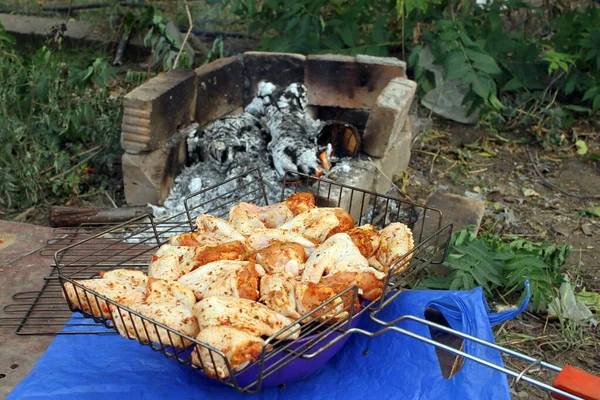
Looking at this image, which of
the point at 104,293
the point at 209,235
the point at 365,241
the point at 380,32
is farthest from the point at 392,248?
the point at 380,32

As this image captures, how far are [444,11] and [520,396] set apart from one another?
394 centimetres

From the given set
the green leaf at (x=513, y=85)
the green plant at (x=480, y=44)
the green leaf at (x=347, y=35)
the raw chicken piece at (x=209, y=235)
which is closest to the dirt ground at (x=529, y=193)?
the green plant at (x=480, y=44)

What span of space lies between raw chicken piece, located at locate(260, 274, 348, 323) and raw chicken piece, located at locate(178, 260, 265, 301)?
2.4 inches

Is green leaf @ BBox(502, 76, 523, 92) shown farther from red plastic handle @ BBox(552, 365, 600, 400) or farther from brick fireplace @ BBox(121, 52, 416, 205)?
red plastic handle @ BBox(552, 365, 600, 400)

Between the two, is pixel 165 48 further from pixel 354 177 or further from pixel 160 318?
pixel 160 318

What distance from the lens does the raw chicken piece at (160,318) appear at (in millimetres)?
2104

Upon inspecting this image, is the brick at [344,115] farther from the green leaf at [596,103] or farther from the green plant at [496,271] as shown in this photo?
the green leaf at [596,103]

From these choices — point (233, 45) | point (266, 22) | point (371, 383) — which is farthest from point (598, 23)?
point (371, 383)

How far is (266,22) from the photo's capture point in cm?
611

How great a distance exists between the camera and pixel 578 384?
72.5 inches

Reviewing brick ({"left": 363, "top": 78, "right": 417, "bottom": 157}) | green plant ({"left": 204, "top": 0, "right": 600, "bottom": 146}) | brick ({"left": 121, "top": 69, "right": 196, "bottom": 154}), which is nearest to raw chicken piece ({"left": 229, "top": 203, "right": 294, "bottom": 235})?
brick ({"left": 121, "top": 69, "right": 196, "bottom": 154})

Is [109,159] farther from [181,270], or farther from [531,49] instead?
[531,49]

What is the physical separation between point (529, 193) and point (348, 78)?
1.73m

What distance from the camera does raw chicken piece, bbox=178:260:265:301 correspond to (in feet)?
7.33
